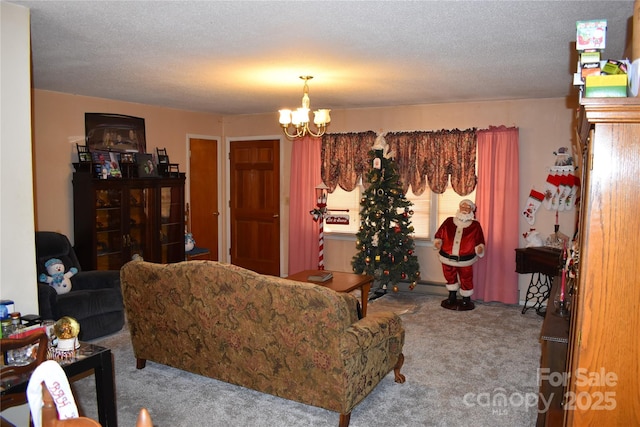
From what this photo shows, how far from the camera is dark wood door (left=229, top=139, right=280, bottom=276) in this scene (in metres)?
7.45

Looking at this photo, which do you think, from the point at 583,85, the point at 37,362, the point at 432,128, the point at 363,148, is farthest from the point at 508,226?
the point at 37,362

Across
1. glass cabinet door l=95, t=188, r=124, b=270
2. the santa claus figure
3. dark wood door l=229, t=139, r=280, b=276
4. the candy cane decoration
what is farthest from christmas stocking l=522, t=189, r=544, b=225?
→ glass cabinet door l=95, t=188, r=124, b=270

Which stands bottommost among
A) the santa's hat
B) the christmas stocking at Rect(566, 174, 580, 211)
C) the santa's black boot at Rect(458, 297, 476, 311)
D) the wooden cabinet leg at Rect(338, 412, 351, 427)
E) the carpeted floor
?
the carpeted floor

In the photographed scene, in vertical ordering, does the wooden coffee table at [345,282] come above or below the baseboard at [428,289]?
above

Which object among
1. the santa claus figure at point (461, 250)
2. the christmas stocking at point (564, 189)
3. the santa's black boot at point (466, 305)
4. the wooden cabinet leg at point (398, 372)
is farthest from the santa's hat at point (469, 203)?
the wooden cabinet leg at point (398, 372)

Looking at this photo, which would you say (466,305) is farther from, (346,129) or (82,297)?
(82,297)

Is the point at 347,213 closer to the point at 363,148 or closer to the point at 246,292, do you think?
the point at 363,148

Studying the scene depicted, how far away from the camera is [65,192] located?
5.64 metres

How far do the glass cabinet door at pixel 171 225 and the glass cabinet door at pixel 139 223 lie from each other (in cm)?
21

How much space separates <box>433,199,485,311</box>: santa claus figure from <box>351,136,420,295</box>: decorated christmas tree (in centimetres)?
40

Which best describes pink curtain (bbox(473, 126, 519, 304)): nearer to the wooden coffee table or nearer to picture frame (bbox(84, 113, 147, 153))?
the wooden coffee table

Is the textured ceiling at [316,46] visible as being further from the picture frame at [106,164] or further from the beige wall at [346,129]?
the picture frame at [106,164]

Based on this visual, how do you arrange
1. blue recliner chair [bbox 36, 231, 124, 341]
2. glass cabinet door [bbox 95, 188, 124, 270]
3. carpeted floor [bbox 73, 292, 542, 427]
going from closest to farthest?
carpeted floor [bbox 73, 292, 542, 427] → blue recliner chair [bbox 36, 231, 124, 341] → glass cabinet door [bbox 95, 188, 124, 270]

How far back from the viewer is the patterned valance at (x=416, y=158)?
6105mm
